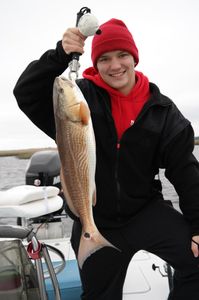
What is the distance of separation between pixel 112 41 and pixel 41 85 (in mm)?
700

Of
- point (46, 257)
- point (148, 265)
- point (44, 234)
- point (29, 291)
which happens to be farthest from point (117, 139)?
point (44, 234)

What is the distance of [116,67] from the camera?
2951 millimetres

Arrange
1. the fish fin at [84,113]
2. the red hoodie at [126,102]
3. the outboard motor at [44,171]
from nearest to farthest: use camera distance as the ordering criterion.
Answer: the fish fin at [84,113] < the red hoodie at [126,102] < the outboard motor at [44,171]

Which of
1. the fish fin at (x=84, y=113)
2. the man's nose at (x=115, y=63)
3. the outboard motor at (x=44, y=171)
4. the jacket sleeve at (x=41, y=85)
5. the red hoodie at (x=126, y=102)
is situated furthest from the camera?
the outboard motor at (x=44, y=171)

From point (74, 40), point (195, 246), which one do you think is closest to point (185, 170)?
point (195, 246)

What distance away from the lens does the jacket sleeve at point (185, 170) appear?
3.03 m

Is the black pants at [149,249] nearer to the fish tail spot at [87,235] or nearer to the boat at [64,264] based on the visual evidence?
the boat at [64,264]

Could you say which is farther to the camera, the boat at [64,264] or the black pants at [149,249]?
the boat at [64,264]

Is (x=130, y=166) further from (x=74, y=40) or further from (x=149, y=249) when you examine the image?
(x=74, y=40)

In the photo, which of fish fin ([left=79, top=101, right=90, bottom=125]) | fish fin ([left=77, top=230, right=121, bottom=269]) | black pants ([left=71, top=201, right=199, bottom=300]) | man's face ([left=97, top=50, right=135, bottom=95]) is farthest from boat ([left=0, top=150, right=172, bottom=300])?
man's face ([left=97, top=50, right=135, bottom=95])

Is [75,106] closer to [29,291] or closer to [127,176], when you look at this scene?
[127,176]

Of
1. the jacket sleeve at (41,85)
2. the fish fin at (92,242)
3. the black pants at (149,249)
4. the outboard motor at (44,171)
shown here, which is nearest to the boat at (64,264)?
the black pants at (149,249)

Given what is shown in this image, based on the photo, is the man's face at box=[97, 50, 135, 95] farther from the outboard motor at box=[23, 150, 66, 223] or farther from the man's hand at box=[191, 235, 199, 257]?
the outboard motor at box=[23, 150, 66, 223]

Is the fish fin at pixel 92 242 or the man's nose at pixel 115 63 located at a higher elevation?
the man's nose at pixel 115 63
